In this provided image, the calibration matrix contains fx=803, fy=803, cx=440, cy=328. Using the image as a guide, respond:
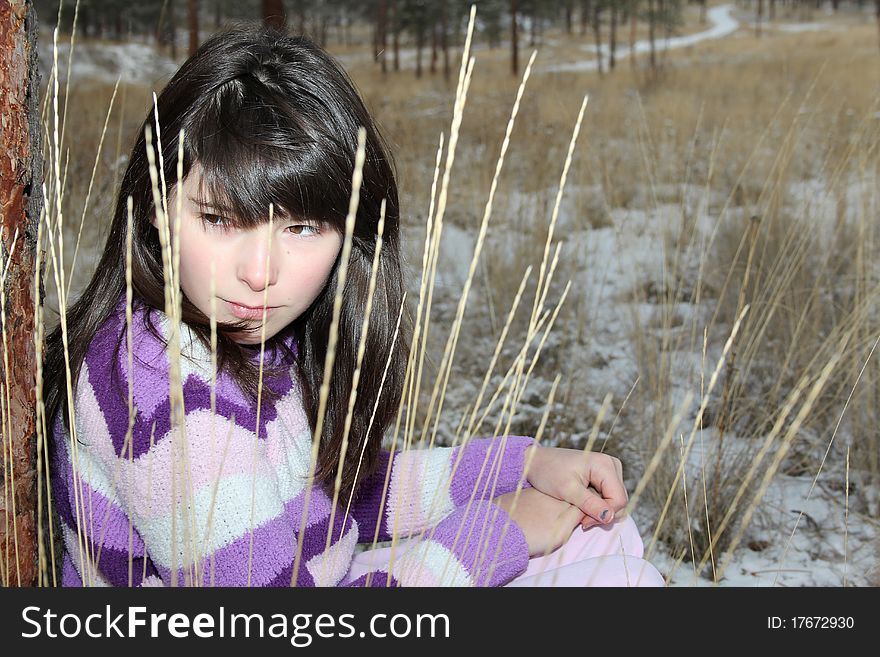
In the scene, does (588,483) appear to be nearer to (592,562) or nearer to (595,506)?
(595,506)

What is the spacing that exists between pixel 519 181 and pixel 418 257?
5.95 ft

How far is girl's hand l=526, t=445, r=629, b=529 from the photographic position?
3.97 feet

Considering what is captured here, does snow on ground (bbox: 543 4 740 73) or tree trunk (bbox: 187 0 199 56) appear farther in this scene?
snow on ground (bbox: 543 4 740 73)

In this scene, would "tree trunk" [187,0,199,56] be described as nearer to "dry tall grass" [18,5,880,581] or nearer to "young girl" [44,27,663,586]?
"dry tall grass" [18,5,880,581]

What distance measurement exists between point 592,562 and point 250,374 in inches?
21.0

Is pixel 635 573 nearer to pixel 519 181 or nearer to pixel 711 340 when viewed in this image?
pixel 711 340

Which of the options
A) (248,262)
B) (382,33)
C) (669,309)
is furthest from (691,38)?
(248,262)

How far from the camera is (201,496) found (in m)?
0.88

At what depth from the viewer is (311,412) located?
1104 mm

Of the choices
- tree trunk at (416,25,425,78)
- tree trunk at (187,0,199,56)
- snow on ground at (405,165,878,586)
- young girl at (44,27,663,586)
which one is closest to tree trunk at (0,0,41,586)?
young girl at (44,27,663,586)

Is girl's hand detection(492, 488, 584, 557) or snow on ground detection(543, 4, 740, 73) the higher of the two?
snow on ground detection(543, 4, 740, 73)

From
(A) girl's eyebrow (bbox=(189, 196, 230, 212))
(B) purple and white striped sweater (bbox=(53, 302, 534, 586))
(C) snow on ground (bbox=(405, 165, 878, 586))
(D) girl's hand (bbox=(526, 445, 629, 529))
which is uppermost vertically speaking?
(A) girl's eyebrow (bbox=(189, 196, 230, 212))

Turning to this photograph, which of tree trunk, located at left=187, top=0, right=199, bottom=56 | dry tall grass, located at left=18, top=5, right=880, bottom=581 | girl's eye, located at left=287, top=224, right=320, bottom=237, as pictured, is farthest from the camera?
tree trunk, located at left=187, top=0, right=199, bottom=56

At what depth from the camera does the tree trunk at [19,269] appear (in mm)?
898
